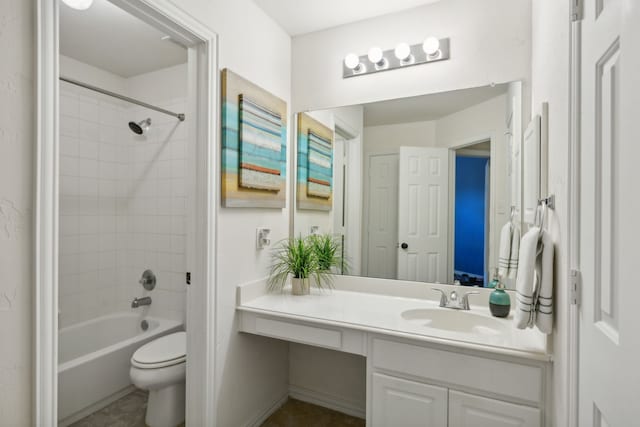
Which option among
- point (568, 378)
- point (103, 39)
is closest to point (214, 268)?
point (568, 378)

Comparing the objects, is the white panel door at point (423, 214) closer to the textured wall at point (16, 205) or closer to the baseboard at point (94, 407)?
the textured wall at point (16, 205)

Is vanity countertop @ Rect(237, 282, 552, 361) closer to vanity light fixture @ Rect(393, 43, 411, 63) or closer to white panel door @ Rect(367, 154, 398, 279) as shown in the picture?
white panel door @ Rect(367, 154, 398, 279)

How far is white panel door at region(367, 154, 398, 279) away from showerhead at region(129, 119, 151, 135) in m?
1.88

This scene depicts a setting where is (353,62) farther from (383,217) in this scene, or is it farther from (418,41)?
(383,217)

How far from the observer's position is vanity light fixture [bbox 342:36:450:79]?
1926 mm

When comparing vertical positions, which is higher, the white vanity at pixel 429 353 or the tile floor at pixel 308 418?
the white vanity at pixel 429 353

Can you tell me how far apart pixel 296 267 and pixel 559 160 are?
1.46 meters

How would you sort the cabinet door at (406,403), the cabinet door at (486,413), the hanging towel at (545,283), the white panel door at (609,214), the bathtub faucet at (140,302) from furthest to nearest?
the bathtub faucet at (140,302), the cabinet door at (406,403), the cabinet door at (486,413), the hanging towel at (545,283), the white panel door at (609,214)

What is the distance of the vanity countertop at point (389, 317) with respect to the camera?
134 centimetres

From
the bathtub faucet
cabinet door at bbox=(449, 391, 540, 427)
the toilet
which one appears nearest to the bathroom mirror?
cabinet door at bbox=(449, 391, 540, 427)

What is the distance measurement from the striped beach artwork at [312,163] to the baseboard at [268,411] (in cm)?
128

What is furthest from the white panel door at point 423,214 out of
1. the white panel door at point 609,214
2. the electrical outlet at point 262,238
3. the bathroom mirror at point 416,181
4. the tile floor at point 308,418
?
the white panel door at point 609,214

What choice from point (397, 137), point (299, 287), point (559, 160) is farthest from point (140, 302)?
point (559, 160)

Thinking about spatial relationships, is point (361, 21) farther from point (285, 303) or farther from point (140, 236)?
point (140, 236)
